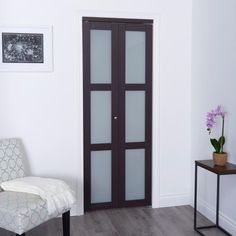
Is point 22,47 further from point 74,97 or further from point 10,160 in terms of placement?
point 10,160

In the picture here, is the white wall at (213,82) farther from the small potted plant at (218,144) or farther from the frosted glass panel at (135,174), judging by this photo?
the frosted glass panel at (135,174)

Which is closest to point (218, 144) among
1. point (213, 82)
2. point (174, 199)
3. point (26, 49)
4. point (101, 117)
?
point (213, 82)

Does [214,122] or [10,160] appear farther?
[214,122]

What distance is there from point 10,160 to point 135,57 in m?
1.70

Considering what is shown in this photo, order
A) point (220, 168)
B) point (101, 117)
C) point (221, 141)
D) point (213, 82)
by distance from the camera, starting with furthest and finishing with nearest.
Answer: point (101, 117) → point (213, 82) → point (221, 141) → point (220, 168)

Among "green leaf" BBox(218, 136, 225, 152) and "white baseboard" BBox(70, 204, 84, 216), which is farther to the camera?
"white baseboard" BBox(70, 204, 84, 216)

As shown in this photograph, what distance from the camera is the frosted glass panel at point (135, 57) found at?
397 centimetres

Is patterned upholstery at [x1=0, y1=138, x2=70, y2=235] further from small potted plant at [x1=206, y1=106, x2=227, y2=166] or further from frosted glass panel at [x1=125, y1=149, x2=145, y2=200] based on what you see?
small potted plant at [x1=206, y1=106, x2=227, y2=166]

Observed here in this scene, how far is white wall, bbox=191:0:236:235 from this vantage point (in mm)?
3322

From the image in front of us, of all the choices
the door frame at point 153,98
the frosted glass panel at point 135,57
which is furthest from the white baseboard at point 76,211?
the frosted glass panel at point 135,57

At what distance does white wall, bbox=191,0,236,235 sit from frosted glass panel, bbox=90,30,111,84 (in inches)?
37.0

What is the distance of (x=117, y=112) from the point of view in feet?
13.1

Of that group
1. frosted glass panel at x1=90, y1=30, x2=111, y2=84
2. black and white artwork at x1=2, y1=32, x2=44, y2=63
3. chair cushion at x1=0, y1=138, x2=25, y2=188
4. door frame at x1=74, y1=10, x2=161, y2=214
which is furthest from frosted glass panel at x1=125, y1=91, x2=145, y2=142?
chair cushion at x1=0, y1=138, x2=25, y2=188

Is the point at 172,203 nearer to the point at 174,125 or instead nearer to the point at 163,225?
the point at 163,225
